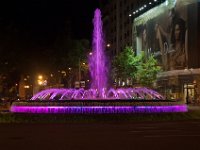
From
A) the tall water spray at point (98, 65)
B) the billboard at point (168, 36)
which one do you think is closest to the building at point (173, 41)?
the billboard at point (168, 36)

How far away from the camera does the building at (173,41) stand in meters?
70.5

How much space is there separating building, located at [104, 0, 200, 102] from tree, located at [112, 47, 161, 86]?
333 cm

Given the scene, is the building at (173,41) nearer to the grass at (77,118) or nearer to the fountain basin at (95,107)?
the fountain basin at (95,107)

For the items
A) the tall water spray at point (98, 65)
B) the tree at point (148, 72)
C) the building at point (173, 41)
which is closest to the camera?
the tall water spray at point (98, 65)

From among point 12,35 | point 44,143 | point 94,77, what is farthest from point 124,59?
point 44,143

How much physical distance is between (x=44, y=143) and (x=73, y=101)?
14066 millimetres

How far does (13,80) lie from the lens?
71.1 metres

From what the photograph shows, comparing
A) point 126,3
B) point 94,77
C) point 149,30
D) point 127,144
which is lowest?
point 127,144

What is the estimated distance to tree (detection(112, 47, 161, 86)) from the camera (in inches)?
3041

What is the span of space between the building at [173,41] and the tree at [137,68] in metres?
3.33

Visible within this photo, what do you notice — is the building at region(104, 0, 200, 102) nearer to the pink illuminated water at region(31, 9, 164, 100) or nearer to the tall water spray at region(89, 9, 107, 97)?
A: the pink illuminated water at region(31, 9, 164, 100)

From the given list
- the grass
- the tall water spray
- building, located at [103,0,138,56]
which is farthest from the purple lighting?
building, located at [103,0,138,56]

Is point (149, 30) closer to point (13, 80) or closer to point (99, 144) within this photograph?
point (13, 80)

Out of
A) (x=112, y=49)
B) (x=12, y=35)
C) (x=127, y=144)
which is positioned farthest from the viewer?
(x=112, y=49)
